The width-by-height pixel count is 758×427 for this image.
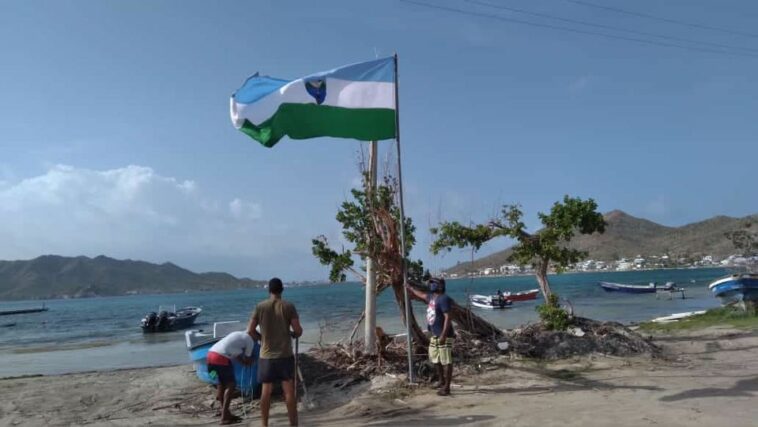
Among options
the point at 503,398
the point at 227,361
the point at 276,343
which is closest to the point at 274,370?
the point at 276,343

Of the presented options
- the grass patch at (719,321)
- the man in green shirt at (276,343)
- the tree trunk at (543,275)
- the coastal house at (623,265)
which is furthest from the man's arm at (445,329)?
the coastal house at (623,265)

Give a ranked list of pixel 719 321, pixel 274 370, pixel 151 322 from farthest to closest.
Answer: pixel 151 322
pixel 719 321
pixel 274 370

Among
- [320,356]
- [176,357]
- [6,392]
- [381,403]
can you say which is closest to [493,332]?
[320,356]

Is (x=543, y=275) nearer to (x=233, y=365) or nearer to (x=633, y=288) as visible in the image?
(x=233, y=365)

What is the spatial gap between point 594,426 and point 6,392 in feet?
39.8

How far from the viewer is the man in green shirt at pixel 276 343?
7.59 metres

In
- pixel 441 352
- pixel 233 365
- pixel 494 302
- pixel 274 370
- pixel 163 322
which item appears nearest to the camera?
pixel 274 370

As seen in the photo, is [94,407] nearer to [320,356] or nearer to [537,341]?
[320,356]

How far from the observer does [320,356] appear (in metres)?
11.9

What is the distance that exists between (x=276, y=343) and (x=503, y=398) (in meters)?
3.47

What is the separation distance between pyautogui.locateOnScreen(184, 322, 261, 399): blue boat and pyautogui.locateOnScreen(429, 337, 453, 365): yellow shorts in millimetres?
2756

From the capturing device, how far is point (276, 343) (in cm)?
759

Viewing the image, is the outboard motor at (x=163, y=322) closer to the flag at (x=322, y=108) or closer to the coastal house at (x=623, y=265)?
the flag at (x=322, y=108)

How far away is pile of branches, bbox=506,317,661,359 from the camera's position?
12516mm
